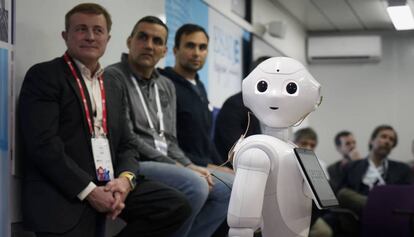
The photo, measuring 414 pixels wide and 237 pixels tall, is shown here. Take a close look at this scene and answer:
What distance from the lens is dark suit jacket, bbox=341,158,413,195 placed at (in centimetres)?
549

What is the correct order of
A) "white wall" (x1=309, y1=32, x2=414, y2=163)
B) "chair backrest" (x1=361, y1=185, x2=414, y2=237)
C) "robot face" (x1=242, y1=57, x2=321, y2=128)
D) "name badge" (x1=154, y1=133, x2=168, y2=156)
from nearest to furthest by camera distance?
1. "robot face" (x1=242, y1=57, x2=321, y2=128)
2. "name badge" (x1=154, y1=133, x2=168, y2=156)
3. "chair backrest" (x1=361, y1=185, x2=414, y2=237)
4. "white wall" (x1=309, y1=32, x2=414, y2=163)

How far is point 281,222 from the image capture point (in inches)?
81.6

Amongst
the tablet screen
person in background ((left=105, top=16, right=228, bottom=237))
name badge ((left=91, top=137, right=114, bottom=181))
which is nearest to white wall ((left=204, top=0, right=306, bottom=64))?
person in background ((left=105, top=16, right=228, bottom=237))

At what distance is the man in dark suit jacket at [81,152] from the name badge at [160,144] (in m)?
0.18

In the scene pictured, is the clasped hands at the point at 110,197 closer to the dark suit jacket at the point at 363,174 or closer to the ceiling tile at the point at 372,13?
the dark suit jacket at the point at 363,174

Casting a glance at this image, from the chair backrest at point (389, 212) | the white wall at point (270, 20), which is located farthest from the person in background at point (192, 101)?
the chair backrest at point (389, 212)

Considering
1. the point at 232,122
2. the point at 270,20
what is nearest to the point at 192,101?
the point at 232,122

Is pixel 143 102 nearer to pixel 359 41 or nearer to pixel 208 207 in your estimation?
pixel 208 207

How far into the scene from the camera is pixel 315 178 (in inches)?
80.3

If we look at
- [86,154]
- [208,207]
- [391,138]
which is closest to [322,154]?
[391,138]

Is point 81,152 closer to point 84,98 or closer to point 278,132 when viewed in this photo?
point 84,98

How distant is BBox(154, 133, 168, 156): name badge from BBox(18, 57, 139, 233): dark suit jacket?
0.33 m

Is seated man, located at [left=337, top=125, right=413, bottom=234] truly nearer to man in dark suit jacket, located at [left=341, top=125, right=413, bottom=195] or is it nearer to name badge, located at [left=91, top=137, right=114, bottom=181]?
man in dark suit jacket, located at [left=341, top=125, right=413, bottom=195]

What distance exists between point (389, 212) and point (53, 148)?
318 centimetres
